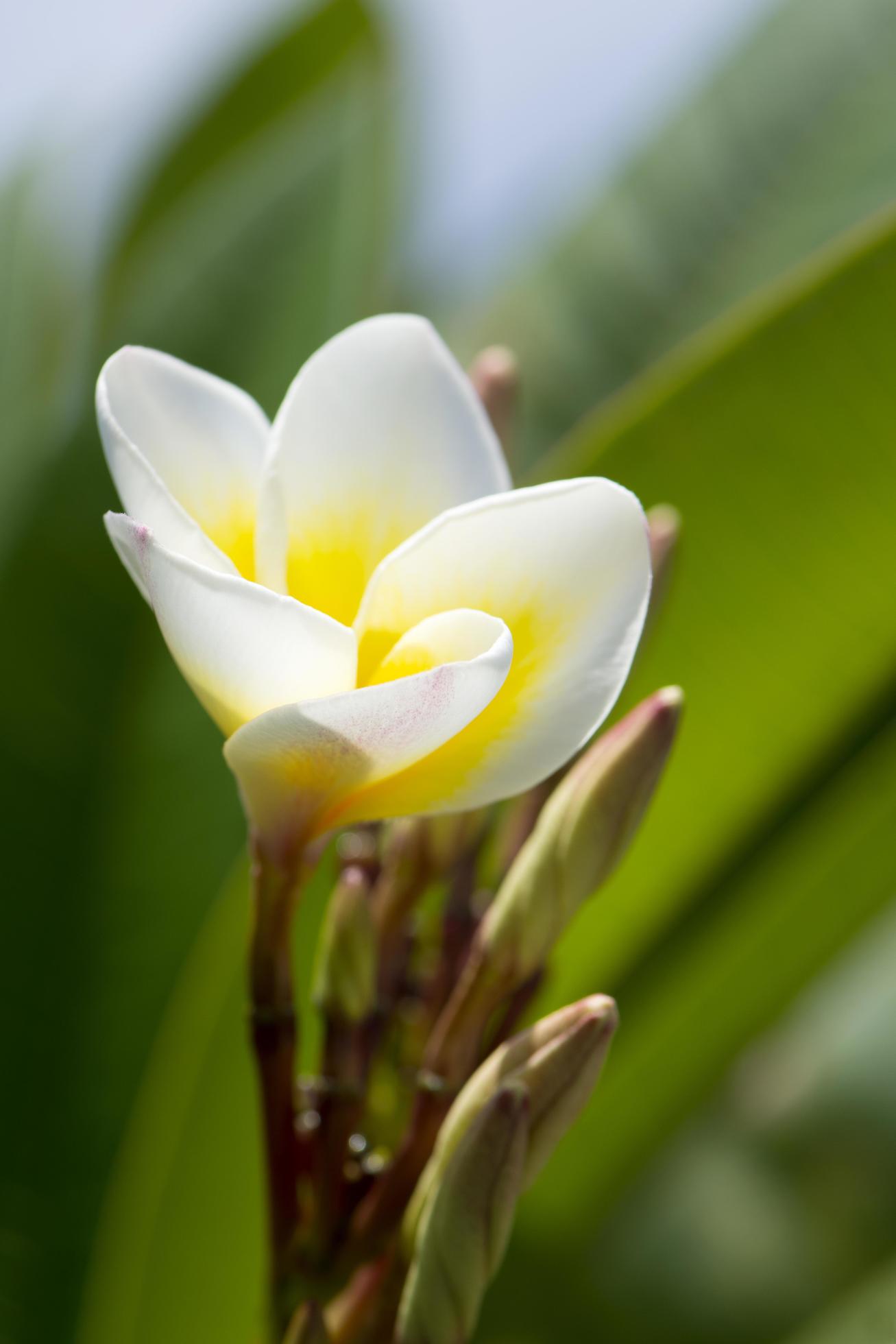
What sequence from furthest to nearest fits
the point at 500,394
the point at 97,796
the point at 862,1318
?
the point at 97,796 < the point at 862,1318 < the point at 500,394

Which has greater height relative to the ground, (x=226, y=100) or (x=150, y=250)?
(x=226, y=100)

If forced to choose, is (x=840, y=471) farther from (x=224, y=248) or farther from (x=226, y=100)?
(x=226, y=100)

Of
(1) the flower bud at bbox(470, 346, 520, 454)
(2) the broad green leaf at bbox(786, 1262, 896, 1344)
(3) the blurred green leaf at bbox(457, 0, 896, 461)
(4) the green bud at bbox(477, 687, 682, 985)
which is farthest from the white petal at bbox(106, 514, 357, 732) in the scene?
(3) the blurred green leaf at bbox(457, 0, 896, 461)

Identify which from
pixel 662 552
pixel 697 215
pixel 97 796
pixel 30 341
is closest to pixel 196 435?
pixel 662 552

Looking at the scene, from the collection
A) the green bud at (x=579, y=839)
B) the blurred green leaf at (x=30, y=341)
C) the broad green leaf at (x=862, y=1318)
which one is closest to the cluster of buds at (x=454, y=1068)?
the green bud at (x=579, y=839)

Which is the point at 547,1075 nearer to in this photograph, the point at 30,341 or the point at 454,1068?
the point at 454,1068

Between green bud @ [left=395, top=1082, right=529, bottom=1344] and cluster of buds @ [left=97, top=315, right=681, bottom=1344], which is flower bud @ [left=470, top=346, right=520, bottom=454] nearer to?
cluster of buds @ [left=97, top=315, right=681, bottom=1344]

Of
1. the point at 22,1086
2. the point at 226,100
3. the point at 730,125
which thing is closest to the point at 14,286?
the point at 226,100
